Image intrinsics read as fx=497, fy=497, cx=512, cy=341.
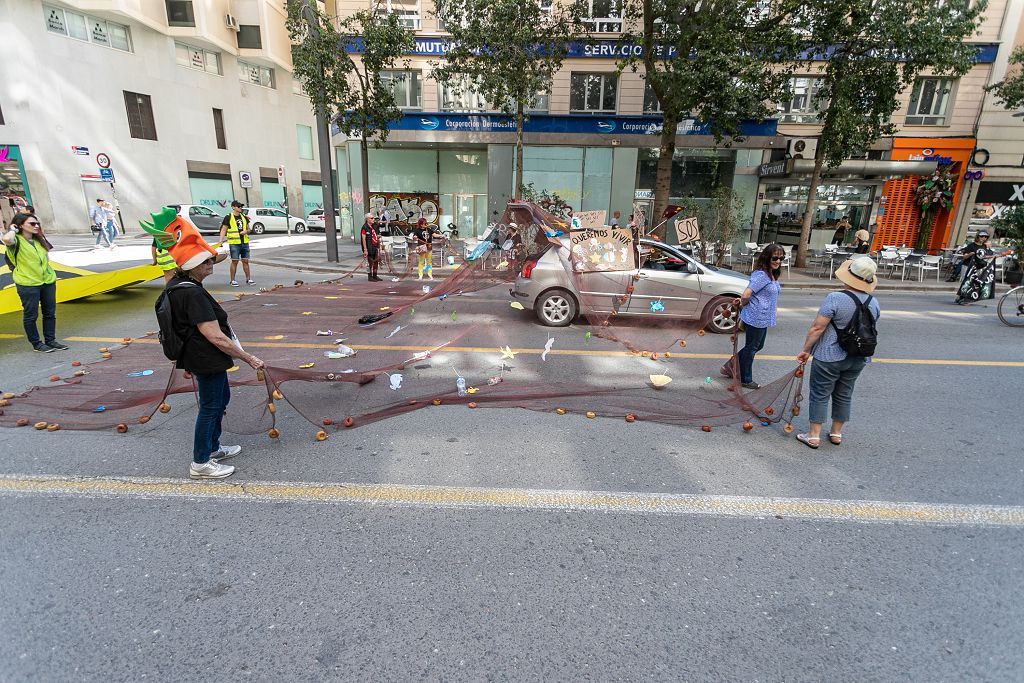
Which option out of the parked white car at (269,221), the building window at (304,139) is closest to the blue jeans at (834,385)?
the parked white car at (269,221)

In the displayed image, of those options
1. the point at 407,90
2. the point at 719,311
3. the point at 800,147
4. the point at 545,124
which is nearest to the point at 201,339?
the point at 719,311

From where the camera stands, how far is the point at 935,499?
143 inches

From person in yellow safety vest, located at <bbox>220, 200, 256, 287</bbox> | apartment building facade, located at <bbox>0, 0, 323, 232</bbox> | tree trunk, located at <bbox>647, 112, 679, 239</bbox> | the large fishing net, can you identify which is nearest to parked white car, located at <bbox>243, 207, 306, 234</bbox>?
apartment building facade, located at <bbox>0, 0, 323, 232</bbox>

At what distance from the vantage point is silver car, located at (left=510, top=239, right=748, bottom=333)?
26.7 feet

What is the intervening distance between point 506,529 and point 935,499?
3.15 metres

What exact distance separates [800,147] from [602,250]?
16.2 metres

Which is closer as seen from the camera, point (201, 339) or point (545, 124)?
point (201, 339)

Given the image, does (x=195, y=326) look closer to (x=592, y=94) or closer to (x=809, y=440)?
(x=809, y=440)

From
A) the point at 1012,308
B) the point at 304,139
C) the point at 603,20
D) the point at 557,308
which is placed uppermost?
the point at 603,20

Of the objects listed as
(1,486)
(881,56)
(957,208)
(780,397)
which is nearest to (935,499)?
(780,397)

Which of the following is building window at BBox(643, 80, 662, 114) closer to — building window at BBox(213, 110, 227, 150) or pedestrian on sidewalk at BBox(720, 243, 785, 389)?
pedestrian on sidewalk at BBox(720, 243, 785, 389)

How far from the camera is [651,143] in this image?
2125 centimetres

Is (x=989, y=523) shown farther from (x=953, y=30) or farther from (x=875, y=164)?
(x=875, y=164)

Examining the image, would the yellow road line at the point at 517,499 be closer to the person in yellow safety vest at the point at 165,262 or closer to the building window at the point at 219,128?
the person in yellow safety vest at the point at 165,262
